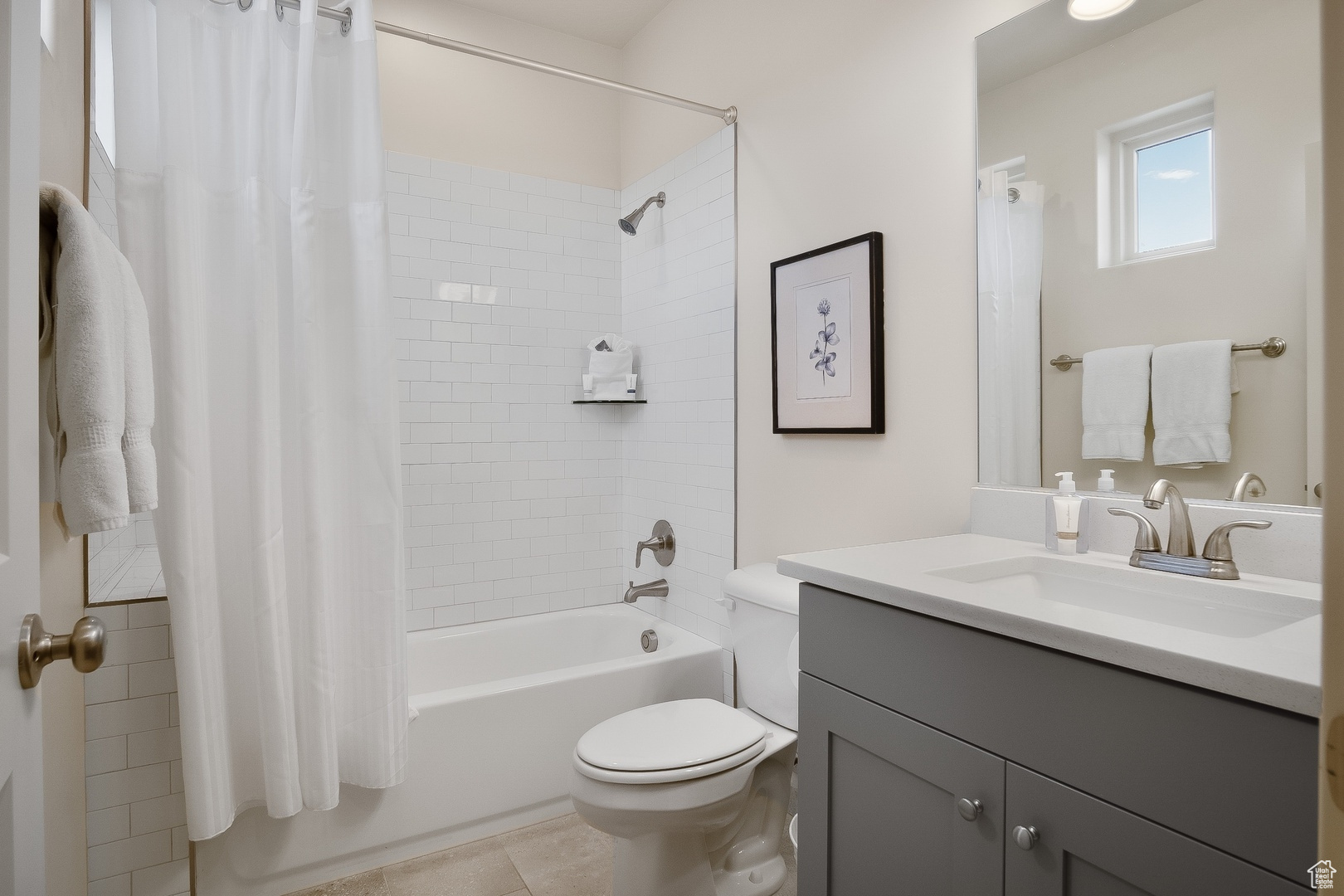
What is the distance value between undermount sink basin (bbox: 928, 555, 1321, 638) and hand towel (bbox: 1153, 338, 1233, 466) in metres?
0.25

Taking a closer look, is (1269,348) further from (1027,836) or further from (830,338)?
(830,338)

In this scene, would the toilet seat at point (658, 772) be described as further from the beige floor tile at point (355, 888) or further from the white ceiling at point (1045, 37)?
the white ceiling at point (1045, 37)

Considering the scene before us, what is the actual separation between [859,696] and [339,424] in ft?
4.45

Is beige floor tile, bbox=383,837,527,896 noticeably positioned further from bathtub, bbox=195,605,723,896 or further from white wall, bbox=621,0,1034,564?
white wall, bbox=621,0,1034,564

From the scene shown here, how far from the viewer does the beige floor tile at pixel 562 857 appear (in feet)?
6.25

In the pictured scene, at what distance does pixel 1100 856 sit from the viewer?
84 centimetres

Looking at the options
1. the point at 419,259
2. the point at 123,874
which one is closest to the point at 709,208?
the point at 419,259

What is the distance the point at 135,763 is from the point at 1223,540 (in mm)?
2286

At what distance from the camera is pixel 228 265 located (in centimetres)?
170

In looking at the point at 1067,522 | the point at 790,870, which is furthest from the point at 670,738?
the point at 1067,522

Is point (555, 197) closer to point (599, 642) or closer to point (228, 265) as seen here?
point (228, 265)

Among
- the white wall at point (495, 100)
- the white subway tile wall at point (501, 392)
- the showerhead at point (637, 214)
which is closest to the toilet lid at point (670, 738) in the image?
the white subway tile wall at point (501, 392)

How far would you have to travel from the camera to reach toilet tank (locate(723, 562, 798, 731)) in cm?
182

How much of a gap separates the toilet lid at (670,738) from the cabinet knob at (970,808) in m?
0.72
